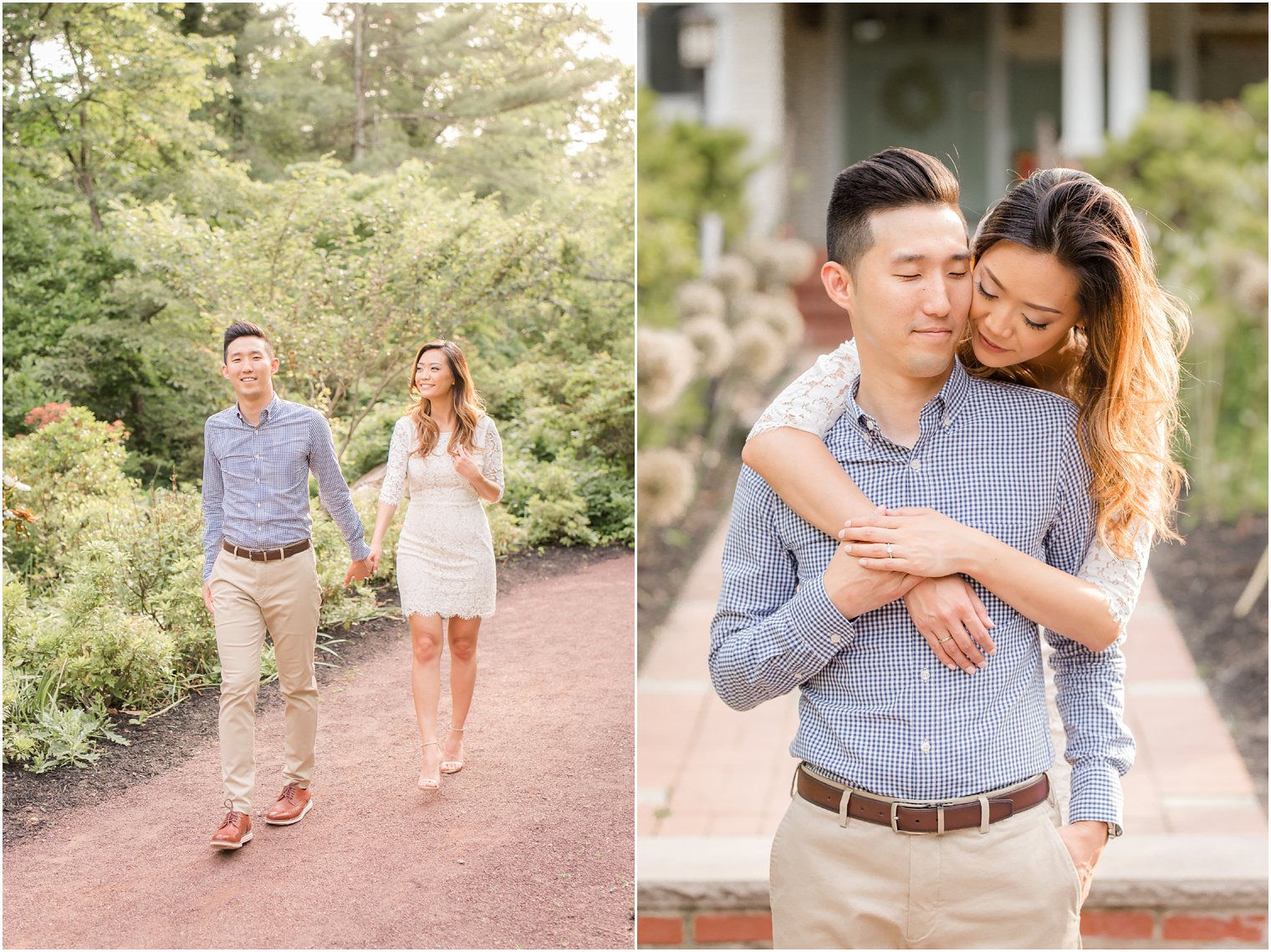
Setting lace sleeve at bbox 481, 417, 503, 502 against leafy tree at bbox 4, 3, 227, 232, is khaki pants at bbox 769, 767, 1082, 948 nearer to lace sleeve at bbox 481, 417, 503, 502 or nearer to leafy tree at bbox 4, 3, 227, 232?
lace sleeve at bbox 481, 417, 503, 502

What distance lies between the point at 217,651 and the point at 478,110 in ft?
4.16

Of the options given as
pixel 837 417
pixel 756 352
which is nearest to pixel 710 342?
pixel 756 352

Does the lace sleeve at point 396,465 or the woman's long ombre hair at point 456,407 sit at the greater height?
the woman's long ombre hair at point 456,407

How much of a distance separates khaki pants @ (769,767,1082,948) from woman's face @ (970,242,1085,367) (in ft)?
2.06

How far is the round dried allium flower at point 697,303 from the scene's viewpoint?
5.00m

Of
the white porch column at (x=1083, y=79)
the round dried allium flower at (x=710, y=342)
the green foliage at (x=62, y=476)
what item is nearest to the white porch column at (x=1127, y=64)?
the white porch column at (x=1083, y=79)

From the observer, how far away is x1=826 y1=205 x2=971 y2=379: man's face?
5.08 ft

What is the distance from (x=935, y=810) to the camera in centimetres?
158

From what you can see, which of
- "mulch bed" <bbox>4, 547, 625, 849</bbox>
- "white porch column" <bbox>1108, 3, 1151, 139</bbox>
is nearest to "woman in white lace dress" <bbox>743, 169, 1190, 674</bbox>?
"mulch bed" <bbox>4, 547, 625, 849</bbox>

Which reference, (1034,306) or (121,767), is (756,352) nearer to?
(121,767)

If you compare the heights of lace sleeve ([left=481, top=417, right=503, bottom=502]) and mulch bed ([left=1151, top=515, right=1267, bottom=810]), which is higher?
lace sleeve ([left=481, top=417, right=503, bottom=502])

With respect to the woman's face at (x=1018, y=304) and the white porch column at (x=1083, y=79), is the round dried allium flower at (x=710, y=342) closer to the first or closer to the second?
the woman's face at (x=1018, y=304)

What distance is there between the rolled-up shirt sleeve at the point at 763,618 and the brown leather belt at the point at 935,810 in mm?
178

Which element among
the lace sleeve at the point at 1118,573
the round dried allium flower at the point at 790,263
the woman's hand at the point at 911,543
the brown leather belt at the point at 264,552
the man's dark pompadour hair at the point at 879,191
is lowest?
the brown leather belt at the point at 264,552
